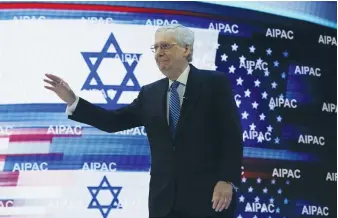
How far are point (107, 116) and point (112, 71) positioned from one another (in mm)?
1390

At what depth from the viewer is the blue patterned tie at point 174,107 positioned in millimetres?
2557

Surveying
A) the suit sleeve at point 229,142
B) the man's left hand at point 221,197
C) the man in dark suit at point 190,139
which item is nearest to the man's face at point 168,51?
the man in dark suit at point 190,139

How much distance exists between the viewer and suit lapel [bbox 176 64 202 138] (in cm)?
253

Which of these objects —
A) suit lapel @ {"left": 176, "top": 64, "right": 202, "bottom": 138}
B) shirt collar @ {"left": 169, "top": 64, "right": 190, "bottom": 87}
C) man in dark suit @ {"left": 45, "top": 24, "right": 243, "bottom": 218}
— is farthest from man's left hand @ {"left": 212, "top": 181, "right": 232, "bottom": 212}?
shirt collar @ {"left": 169, "top": 64, "right": 190, "bottom": 87}

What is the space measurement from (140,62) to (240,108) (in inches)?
28.3

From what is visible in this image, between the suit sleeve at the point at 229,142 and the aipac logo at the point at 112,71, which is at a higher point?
the aipac logo at the point at 112,71

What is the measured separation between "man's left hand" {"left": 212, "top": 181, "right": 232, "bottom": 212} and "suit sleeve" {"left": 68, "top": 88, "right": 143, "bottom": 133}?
48 cm

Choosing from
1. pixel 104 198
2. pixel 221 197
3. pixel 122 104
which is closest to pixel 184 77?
pixel 221 197

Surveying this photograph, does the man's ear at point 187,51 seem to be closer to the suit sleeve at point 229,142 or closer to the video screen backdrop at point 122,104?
the suit sleeve at point 229,142

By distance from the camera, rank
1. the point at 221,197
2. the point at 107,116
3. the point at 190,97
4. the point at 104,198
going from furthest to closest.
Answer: the point at 104,198 → the point at 107,116 → the point at 190,97 → the point at 221,197

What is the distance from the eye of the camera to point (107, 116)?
106 inches

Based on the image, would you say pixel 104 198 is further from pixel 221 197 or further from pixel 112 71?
pixel 221 197

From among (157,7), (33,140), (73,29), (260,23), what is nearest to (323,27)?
(260,23)

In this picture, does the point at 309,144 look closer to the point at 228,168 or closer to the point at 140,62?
the point at 140,62
